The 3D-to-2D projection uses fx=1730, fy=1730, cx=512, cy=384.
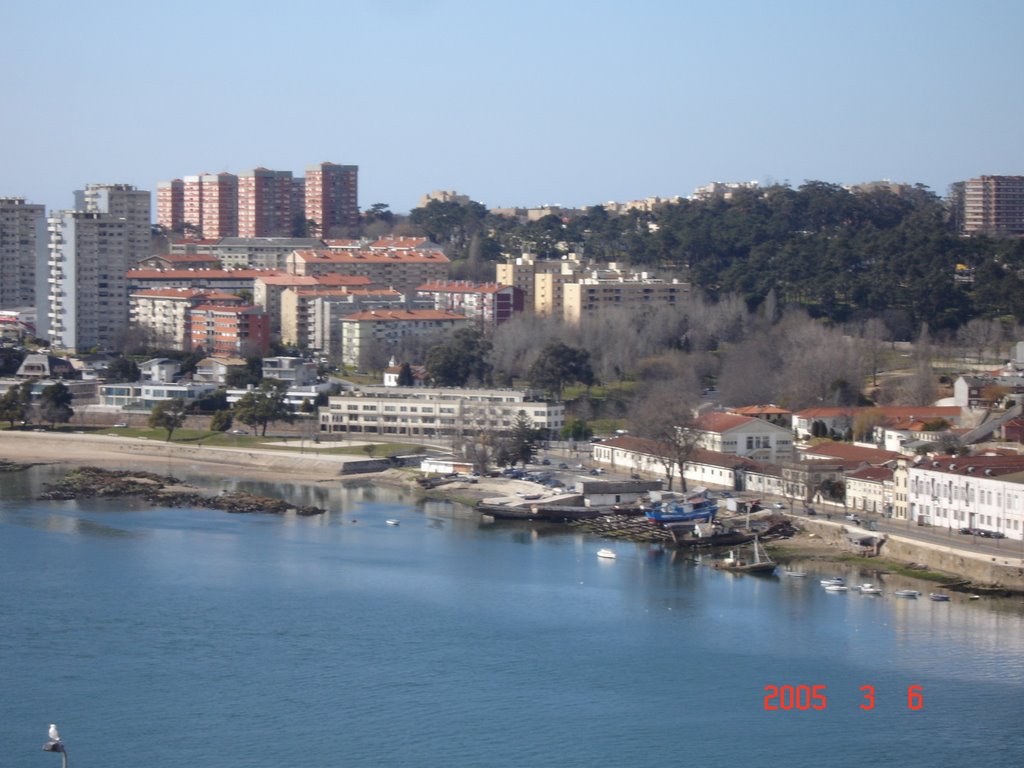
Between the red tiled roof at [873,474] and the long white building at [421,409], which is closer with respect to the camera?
the red tiled roof at [873,474]

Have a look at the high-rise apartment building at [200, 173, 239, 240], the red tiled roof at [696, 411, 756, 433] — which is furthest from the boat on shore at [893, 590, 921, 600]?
the high-rise apartment building at [200, 173, 239, 240]

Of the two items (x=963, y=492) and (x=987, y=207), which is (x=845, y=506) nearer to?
(x=963, y=492)

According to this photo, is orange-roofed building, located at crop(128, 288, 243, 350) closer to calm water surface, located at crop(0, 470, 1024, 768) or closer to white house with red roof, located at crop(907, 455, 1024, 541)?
calm water surface, located at crop(0, 470, 1024, 768)

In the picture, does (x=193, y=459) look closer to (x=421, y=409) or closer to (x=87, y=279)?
(x=421, y=409)

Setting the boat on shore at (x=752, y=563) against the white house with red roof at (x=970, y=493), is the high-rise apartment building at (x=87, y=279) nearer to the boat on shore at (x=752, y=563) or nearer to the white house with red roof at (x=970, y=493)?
the boat on shore at (x=752, y=563)

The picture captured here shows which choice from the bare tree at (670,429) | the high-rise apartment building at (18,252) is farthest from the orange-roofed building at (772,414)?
the high-rise apartment building at (18,252)

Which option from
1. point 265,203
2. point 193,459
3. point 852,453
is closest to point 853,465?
point 852,453
